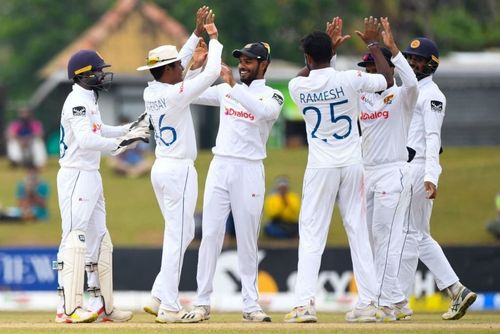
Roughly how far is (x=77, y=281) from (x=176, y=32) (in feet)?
77.4

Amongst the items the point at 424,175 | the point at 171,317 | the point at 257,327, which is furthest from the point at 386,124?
the point at 171,317

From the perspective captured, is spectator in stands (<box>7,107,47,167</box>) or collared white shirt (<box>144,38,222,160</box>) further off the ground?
collared white shirt (<box>144,38,222,160</box>)

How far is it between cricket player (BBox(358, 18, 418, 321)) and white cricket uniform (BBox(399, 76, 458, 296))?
0.82ft

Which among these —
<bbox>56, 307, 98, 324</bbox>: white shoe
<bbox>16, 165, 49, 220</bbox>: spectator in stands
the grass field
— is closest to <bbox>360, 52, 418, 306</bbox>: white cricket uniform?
the grass field

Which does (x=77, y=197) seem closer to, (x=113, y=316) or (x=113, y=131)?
(x=113, y=131)

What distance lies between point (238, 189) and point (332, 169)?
3.03ft

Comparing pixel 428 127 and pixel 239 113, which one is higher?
pixel 239 113

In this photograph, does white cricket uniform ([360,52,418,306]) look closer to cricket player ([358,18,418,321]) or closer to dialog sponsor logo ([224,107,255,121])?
cricket player ([358,18,418,321])

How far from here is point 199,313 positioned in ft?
40.6

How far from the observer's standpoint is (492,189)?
29.1m

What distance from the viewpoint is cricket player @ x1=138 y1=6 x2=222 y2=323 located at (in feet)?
40.0

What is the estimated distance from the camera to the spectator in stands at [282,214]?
78.8 feet

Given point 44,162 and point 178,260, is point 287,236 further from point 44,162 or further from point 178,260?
point 178,260

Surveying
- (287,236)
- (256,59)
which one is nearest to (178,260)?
(256,59)
